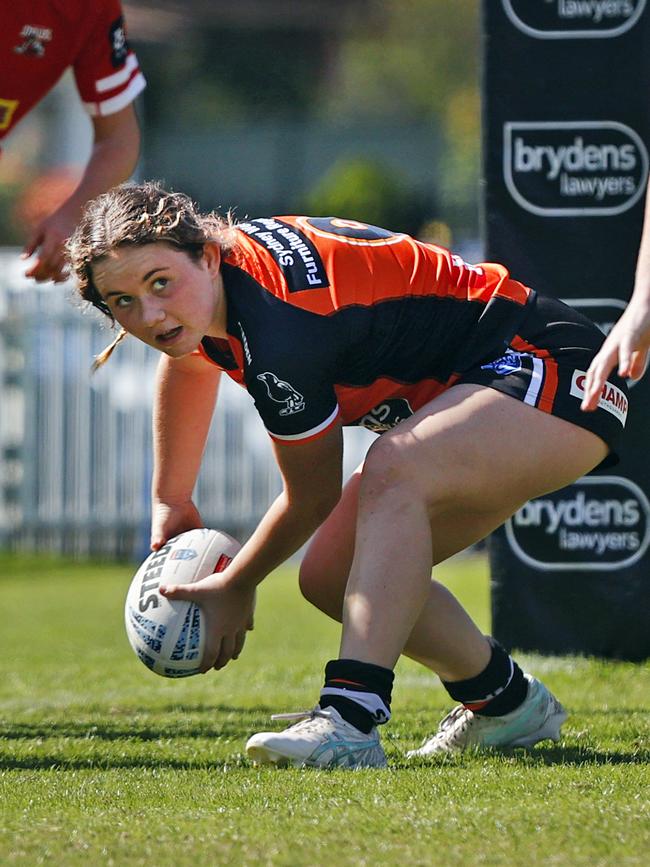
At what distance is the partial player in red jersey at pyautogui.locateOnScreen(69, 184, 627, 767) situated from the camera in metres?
3.33

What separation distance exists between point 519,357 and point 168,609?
103 cm

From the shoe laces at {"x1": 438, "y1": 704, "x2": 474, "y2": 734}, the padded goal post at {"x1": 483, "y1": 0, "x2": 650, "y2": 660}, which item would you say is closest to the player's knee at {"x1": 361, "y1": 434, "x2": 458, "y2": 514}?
the shoe laces at {"x1": 438, "y1": 704, "x2": 474, "y2": 734}

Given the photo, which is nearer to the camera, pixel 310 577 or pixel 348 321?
pixel 348 321

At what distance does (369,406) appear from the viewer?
12.1ft

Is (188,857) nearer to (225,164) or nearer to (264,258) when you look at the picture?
(264,258)

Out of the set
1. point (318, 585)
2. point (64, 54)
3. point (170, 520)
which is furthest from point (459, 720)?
point (64, 54)

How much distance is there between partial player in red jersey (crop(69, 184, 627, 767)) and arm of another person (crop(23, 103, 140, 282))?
3.70 ft

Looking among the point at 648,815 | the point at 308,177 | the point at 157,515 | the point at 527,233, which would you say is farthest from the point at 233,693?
the point at 308,177

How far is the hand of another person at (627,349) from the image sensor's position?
2.95 metres

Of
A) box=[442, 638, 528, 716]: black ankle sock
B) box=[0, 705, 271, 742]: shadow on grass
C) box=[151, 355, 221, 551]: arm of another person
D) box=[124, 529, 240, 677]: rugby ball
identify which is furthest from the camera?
box=[0, 705, 271, 742]: shadow on grass

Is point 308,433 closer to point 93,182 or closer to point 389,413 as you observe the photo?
point 389,413

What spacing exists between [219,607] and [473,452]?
77 centimetres

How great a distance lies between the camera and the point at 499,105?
5.66 meters

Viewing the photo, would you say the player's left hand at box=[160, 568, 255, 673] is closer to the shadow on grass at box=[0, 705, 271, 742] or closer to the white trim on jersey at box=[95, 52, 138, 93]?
the shadow on grass at box=[0, 705, 271, 742]
